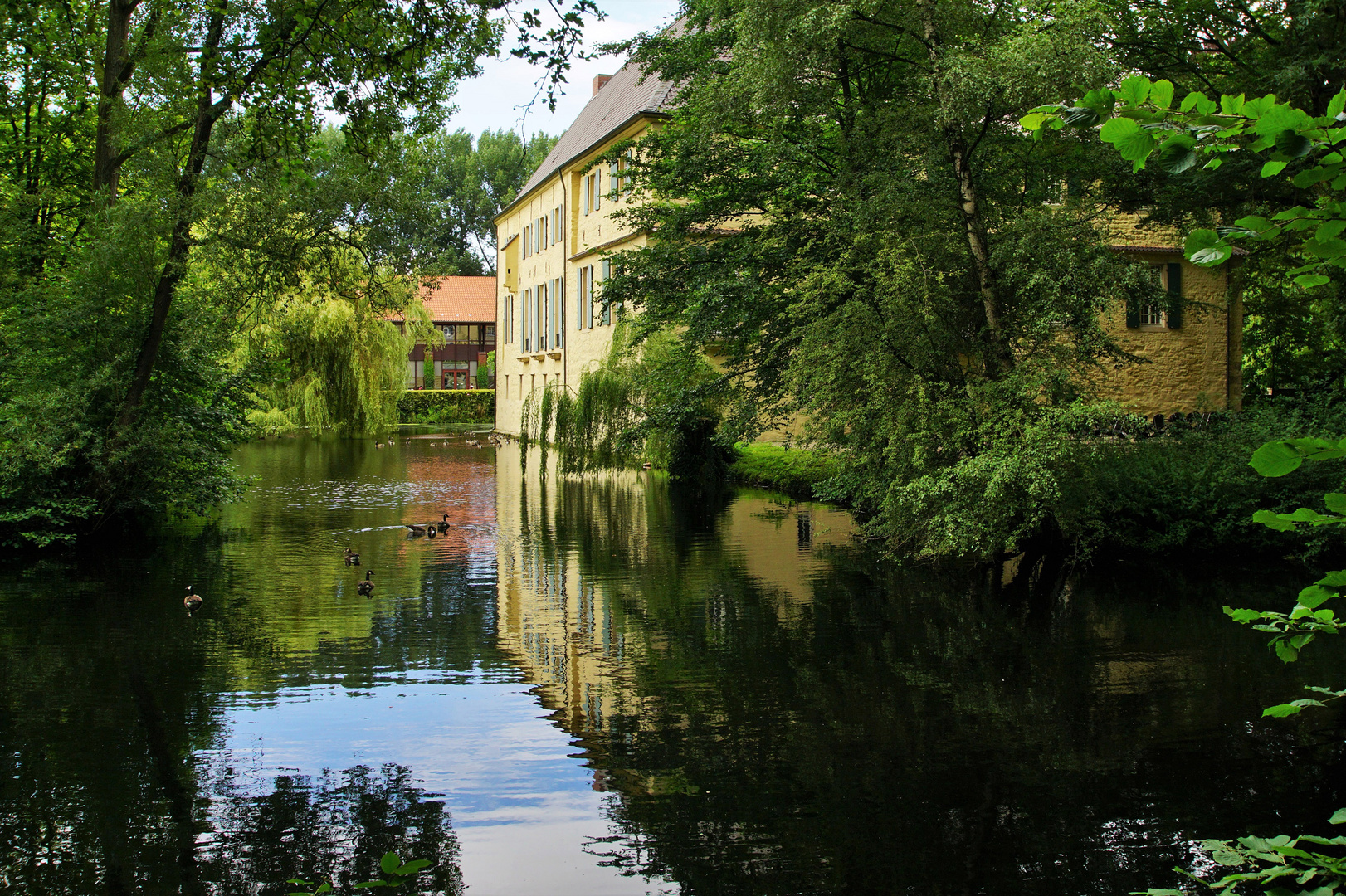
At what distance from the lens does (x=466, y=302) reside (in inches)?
2625

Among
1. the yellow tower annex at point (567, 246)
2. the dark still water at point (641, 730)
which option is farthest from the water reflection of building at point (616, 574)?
the yellow tower annex at point (567, 246)

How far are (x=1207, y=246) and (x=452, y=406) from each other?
2230 inches

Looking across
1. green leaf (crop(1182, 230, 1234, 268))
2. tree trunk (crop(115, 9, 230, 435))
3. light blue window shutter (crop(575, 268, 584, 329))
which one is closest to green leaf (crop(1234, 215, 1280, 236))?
green leaf (crop(1182, 230, 1234, 268))

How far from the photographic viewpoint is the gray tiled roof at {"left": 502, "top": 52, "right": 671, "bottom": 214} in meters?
28.2

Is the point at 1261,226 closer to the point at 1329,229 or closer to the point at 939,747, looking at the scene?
the point at 1329,229

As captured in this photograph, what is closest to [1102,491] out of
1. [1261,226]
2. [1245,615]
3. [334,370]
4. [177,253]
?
[1245,615]

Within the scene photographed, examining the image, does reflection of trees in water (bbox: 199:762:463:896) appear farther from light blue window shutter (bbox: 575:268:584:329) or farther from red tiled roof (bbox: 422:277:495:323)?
red tiled roof (bbox: 422:277:495:323)

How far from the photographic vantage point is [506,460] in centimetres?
3203

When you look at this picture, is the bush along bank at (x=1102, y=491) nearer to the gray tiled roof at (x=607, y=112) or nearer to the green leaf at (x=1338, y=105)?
the green leaf at (x=1338, y=105)

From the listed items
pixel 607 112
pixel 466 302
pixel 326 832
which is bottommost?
pixel 326 832

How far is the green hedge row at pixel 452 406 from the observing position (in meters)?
55.7

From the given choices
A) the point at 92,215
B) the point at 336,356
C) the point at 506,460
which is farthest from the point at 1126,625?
the point at 336,356

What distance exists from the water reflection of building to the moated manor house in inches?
153

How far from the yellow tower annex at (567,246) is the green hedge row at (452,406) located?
23.4 ft
